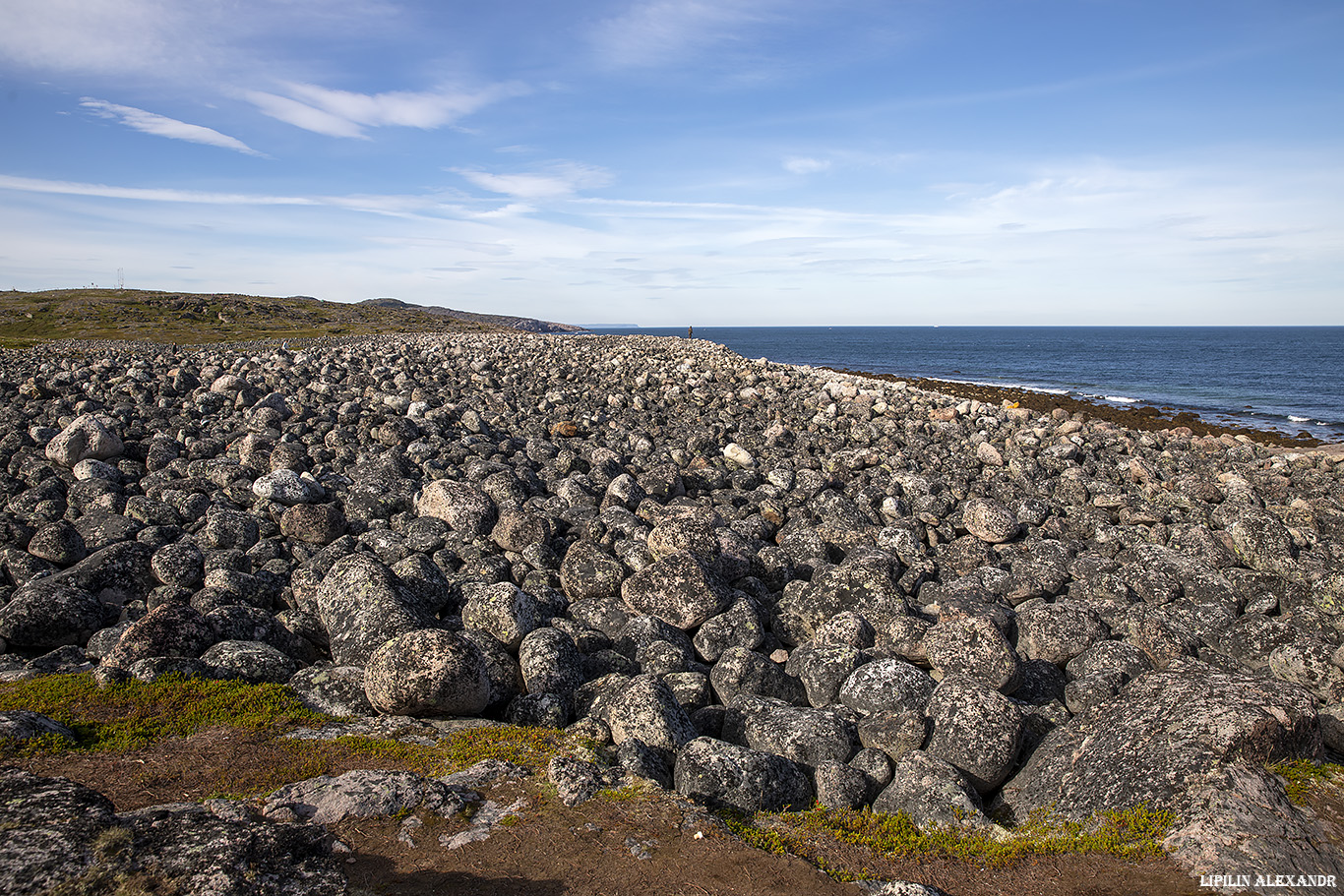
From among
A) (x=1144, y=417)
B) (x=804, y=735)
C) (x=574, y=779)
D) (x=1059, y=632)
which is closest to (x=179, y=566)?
(x=574, y=779)

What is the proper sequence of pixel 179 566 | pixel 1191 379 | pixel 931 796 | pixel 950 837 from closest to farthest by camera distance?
pixel 950 837 < pixel 931 796 < pixel 179 566 < pixel 1191 379

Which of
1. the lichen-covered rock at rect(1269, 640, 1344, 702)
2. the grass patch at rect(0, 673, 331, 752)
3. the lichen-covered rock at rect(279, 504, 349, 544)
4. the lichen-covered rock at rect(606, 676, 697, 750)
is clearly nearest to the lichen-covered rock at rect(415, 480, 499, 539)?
the lichen-covered rock at rect(279, 504, 349, 544)

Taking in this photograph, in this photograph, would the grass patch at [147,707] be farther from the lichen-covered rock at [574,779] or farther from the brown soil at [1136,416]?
the brown soil at [1136,416]

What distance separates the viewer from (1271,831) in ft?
17.3

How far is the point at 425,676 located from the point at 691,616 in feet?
13.8

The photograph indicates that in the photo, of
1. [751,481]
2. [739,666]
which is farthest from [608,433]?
[739,666]

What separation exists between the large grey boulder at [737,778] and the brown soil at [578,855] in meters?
0.47

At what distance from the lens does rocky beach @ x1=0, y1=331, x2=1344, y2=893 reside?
224 inches

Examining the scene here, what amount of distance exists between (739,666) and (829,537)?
558 centimetres

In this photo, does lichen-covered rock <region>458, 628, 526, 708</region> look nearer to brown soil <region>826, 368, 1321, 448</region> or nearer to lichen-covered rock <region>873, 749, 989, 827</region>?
lichen-covered rock <region>873, 749, 989, 827</region>

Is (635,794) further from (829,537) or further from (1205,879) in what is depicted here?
(829,537)

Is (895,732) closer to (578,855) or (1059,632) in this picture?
(578,855)

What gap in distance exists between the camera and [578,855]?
5172mm

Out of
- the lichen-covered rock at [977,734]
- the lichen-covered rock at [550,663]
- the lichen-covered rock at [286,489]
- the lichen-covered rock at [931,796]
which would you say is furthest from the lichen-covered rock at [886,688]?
the lichen-covered rock at [286,489]
